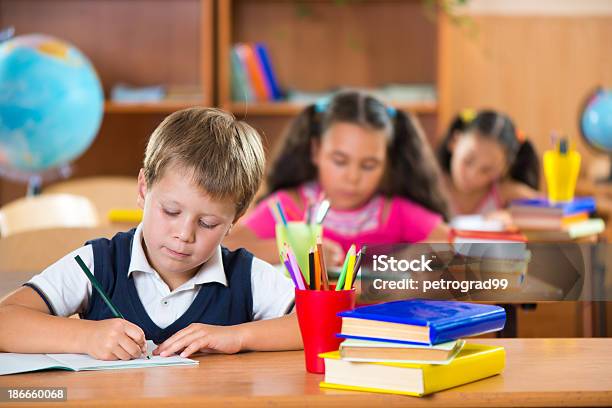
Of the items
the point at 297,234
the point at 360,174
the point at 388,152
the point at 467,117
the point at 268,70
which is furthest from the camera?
the point at 268,70

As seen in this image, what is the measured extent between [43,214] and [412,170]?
1.14 metres

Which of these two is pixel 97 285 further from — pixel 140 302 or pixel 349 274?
pixel 349 274

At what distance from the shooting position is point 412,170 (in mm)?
3201

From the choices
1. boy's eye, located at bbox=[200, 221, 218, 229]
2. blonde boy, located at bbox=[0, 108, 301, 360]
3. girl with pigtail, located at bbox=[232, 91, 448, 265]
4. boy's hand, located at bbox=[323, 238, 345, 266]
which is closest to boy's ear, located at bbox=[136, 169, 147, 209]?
blonde boy, located at bbox=[0, 108, 301, 360]

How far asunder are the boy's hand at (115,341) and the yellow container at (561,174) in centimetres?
210

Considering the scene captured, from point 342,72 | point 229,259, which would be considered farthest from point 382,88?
point 229,259

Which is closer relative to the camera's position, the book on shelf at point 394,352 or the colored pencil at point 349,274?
the book on shelf at point 394,352

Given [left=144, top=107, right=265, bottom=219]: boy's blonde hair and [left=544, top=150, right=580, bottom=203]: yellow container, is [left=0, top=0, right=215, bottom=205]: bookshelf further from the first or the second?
[left=144, top=107, right=265, bottom=219]: boy's blonde hair

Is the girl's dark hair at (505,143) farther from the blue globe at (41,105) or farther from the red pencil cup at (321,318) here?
Answer: the red pencil cup at (321,318)

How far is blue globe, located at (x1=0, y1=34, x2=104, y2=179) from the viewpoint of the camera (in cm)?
313

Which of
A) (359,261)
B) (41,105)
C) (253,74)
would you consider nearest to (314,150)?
(41,105)

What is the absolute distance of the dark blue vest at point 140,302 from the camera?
1521 millimetres

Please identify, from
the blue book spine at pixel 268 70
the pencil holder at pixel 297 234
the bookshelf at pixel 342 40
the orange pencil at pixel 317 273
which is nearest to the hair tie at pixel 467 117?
the bookshelf at pixel 342 40

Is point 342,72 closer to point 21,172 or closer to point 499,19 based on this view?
point 499,19
